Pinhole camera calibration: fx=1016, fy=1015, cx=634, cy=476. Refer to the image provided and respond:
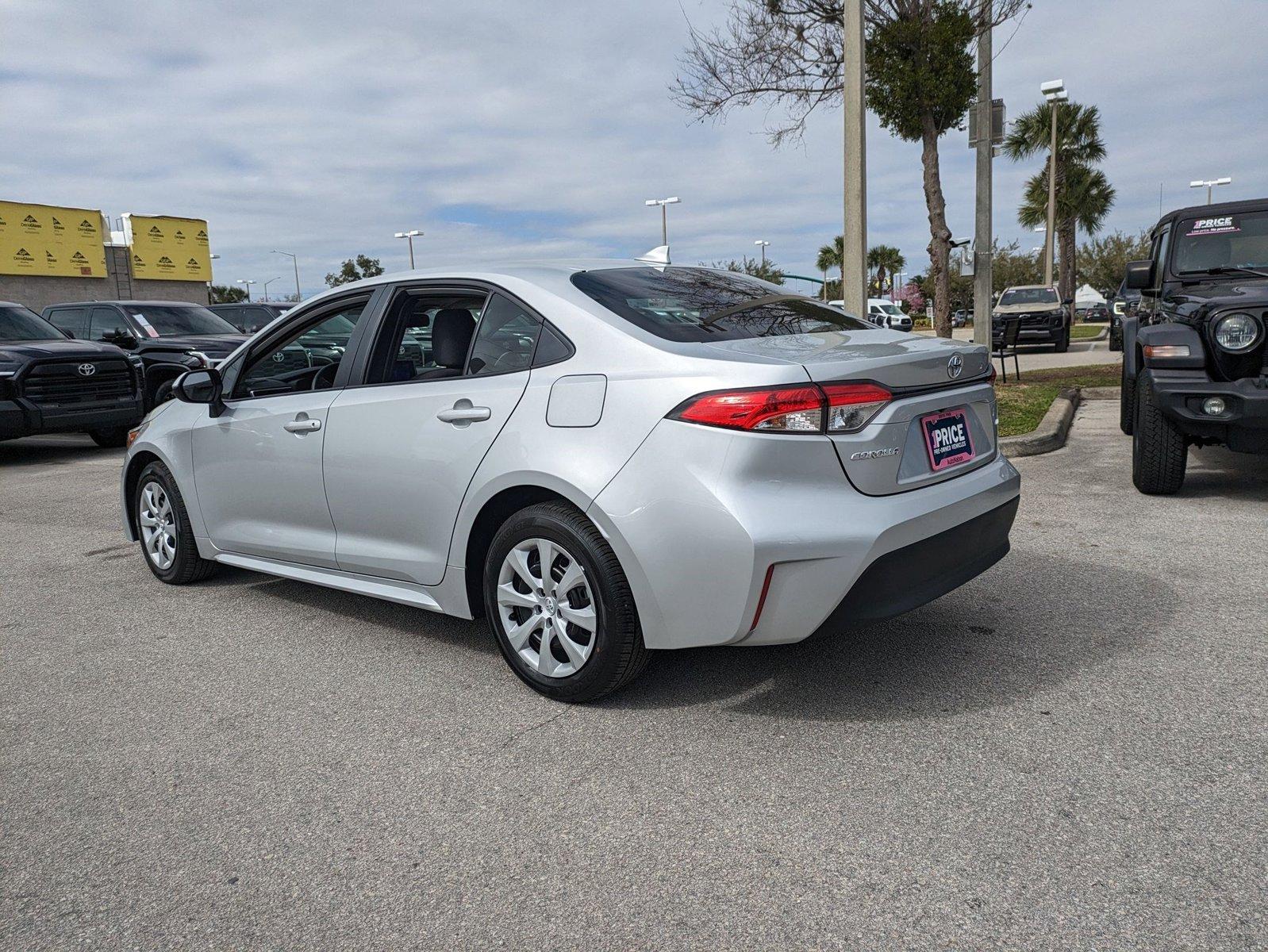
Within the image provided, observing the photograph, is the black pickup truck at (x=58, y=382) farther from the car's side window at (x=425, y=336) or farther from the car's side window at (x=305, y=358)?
the car's side window at (x=425, y=336)

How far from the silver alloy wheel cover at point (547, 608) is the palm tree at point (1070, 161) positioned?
4545cm

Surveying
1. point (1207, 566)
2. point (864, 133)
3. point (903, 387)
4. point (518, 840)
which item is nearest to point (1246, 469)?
point (1207, 566)

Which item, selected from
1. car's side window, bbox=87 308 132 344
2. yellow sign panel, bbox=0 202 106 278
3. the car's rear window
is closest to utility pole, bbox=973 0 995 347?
the car's rear window

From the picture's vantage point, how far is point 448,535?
3.78 metres

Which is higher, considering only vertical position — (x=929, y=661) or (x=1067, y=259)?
(x=1067, y=259)

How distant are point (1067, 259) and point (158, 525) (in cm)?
4744

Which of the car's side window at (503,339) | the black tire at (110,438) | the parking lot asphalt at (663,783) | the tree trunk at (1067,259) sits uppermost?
the tree trunk at (1067,259)

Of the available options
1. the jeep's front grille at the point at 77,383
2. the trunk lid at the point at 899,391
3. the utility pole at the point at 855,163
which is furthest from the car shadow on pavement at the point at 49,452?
the trunk lid at the point at 899,391

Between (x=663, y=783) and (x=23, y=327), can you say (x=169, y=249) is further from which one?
(x=663, y=783)

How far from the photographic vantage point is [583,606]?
3.40m

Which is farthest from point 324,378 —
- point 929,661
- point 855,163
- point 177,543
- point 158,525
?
point 855,163

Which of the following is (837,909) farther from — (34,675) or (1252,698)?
(34,675)

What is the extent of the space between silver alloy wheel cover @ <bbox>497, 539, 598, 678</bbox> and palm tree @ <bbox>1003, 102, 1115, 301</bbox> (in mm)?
45453

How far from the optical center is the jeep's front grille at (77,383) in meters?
10.6
